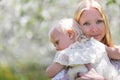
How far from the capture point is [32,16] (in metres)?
10.5

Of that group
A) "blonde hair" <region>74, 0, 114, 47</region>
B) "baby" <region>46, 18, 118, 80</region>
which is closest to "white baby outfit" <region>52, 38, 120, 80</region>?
"baby" <region>46, 18, 118, 80</region>

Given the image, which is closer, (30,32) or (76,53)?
(76,53)

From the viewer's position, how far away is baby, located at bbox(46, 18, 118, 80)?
170 inches

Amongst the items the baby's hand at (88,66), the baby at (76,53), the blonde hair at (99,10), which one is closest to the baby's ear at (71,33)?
the baby at (76,53)

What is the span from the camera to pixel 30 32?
11.6 m

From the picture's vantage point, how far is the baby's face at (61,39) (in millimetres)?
4441

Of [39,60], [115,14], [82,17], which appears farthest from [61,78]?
[39,60]

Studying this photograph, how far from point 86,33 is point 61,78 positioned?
0.35 m

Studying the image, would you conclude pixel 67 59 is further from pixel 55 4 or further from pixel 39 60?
pixel 39 60

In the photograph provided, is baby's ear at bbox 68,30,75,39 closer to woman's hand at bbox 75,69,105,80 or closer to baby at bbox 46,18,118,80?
baby at bbox 46,18,118,80

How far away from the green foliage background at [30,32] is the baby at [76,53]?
4.21 meters

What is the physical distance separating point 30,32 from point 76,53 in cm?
733

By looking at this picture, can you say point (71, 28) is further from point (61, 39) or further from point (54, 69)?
point (54, 69)

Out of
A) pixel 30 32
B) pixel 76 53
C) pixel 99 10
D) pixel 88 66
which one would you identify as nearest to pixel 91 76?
pixel 88 66
